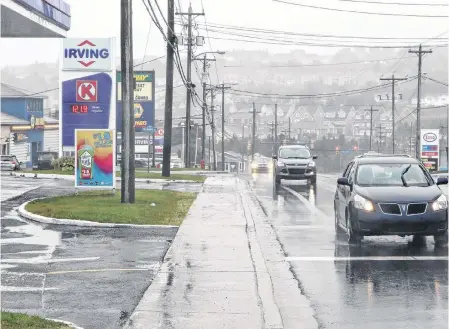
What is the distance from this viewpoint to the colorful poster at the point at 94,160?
26266 mm

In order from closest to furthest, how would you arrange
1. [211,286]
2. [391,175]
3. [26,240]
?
[211,286], [26,240], [391,175]

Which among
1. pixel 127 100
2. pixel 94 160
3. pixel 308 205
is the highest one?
pixel 127 100

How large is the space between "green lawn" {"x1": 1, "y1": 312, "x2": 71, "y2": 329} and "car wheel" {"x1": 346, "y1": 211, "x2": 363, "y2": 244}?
8.09 metres

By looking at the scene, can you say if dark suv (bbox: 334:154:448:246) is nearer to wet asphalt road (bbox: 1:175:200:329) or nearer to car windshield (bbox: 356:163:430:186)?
car windshield (bbox: 356:163:430:186)

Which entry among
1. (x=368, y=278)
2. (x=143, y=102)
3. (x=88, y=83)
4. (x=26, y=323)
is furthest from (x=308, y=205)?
(x=143, y=102)

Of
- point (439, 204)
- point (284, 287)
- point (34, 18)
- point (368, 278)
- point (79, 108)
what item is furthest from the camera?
point (79, 108)

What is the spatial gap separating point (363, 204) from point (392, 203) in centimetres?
53

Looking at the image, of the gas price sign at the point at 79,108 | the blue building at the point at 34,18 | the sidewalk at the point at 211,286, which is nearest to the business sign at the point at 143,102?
the gas price sign at the point at 79,108

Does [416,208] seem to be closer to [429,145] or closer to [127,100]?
[127,100]

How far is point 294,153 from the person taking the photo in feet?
127

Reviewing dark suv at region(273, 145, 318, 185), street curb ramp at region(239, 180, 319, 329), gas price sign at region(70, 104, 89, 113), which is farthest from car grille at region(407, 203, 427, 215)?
gas price sign at region(70, 104, 89, 113)

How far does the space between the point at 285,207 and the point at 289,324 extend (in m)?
16.1

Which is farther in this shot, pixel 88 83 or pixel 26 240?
pixel 88 83

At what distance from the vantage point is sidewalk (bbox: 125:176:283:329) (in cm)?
917
